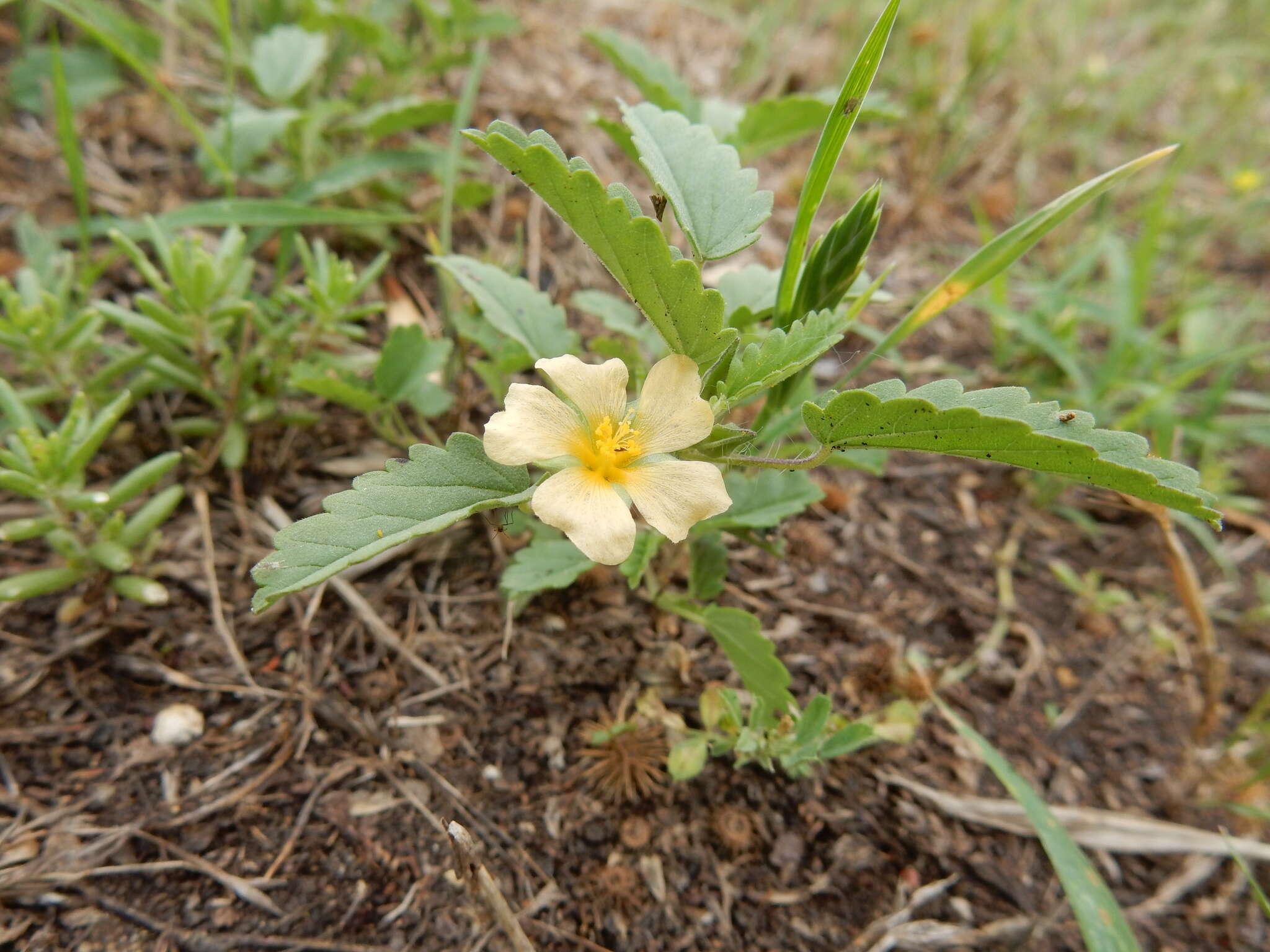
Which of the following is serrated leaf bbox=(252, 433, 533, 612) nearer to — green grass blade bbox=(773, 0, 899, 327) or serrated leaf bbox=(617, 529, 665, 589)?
serrated leaf bbox=(617, 529, 665, 589)

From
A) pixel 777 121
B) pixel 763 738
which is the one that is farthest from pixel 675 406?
pixel 777 121

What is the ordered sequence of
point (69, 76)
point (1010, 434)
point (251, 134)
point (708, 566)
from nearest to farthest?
point (1010, 434) → point (708, 566) → point (251, 134) → point (69, 76)

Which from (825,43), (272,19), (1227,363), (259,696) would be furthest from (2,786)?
(825,43)

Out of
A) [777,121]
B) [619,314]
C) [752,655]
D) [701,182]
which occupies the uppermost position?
[777,121]

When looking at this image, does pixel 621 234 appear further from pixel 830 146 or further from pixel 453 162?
pixel 453 162

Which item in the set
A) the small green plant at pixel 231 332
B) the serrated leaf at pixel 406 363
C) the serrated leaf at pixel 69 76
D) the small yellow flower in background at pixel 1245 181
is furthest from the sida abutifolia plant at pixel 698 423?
the small yellow flower in background at pixel 1245 181

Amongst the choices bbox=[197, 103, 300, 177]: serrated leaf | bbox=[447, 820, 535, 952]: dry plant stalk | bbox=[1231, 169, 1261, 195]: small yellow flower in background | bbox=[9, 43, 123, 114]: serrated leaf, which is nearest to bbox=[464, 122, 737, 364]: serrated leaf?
bbox=[447, 820, 535, 952]: dry plant stalk

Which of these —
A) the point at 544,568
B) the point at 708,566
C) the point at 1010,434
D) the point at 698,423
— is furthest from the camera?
the point at 708,566
